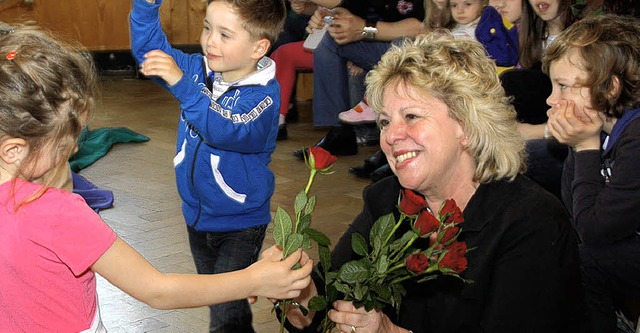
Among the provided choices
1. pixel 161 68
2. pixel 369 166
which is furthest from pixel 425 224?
pixel 369 166

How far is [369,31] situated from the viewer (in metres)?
5.54

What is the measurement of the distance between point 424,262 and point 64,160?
798 millimetres

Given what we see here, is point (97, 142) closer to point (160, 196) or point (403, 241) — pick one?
point (160, 196)

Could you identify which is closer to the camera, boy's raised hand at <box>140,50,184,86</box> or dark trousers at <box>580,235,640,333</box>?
boy's raised hand at <box>140,50,184,86</box>

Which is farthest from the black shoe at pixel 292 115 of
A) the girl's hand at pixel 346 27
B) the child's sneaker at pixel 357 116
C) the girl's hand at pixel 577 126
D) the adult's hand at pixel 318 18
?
the girl's hand at pixel 577 126

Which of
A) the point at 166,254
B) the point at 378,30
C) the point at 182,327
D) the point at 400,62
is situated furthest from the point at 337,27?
the point at 400,62

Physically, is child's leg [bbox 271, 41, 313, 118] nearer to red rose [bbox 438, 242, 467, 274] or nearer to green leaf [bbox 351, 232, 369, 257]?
green leaf [bbox 351, 232, 369, 257]

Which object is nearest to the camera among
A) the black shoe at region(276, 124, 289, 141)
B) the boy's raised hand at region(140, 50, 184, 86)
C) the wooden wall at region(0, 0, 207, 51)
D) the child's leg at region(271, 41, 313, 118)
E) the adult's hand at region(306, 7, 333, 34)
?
the boy's raised hand at region(140, 50, 184, 86)

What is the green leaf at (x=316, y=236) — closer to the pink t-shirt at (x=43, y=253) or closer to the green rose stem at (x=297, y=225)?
the green rose stem at (x=297, y=225)

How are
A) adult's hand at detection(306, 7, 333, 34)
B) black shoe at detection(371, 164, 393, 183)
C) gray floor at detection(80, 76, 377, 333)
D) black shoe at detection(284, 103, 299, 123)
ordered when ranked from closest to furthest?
gray floor at detection(80, 76, 377, 333), black shoe at detection(371, 164, 393, 183), adult's hand at detection(306, 7, 333, 34), black shoe at detection(284, 103, 299, 123)

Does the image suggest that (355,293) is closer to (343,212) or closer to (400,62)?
(400,62)

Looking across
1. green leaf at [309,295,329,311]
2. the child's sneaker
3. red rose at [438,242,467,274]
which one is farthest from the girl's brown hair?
the child's sneaker

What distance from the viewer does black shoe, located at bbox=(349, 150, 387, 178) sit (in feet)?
17.9

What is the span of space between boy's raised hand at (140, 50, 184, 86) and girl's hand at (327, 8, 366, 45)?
2.98 m
